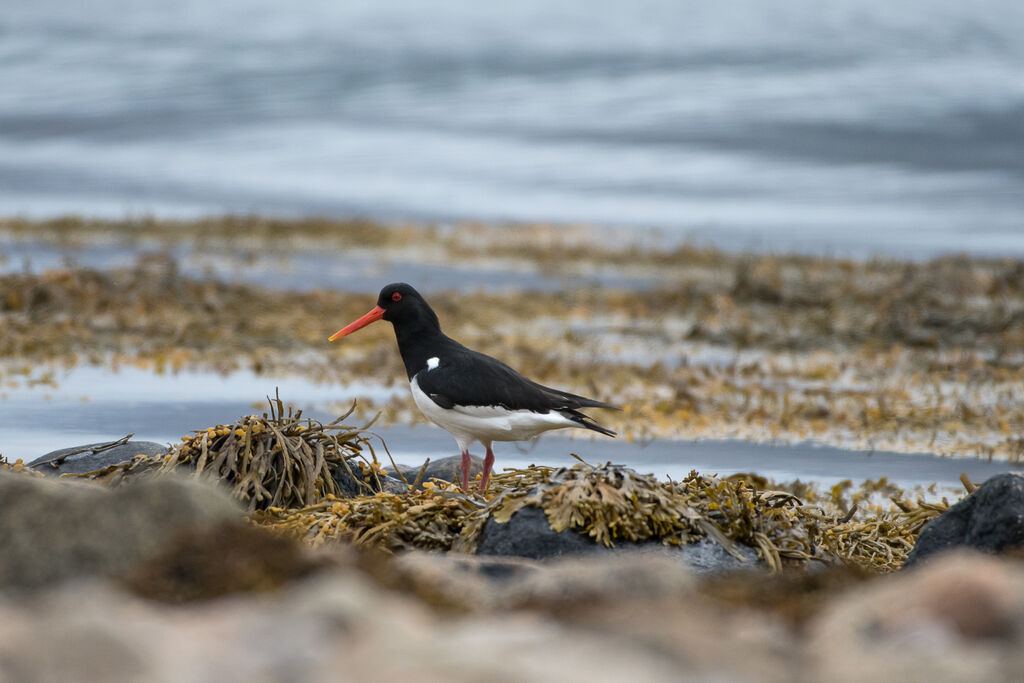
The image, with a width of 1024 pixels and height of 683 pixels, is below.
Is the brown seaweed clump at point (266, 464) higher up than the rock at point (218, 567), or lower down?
lower down

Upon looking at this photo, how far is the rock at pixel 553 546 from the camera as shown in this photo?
4285 mm

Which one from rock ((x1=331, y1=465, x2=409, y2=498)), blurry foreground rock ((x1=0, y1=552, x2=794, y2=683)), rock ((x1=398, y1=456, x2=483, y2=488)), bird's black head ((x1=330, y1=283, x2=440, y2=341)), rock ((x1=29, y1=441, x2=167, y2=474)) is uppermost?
bird's black head ((x1=330, y1=283, x2=440, y2=341))

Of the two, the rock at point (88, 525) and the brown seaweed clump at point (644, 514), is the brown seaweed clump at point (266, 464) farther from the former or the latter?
the rock at point (88, 525)

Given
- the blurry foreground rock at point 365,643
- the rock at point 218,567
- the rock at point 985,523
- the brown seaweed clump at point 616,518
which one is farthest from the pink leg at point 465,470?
the blurry foreground rock at point 365,643

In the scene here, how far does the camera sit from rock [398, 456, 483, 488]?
643cm

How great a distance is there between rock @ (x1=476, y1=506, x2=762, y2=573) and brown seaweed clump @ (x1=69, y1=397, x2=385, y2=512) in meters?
1.21

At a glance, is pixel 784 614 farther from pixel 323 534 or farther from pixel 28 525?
pixel 323 534

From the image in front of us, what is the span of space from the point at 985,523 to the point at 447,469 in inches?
125

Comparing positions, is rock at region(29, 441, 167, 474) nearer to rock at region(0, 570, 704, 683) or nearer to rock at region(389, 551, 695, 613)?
rock at region(389, 551, 695, 613)

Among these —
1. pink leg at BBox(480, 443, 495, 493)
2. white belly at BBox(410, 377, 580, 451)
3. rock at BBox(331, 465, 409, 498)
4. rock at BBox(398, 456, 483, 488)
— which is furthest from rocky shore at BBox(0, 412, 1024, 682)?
rock at BBox(398, 456, 483, 488)

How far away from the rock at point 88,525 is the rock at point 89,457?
2.47 meters

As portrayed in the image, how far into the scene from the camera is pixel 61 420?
8.48 metres

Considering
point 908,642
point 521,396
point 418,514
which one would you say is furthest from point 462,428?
point 908,642

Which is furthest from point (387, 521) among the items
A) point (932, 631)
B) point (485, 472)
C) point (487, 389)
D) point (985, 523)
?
point (932, 631)
